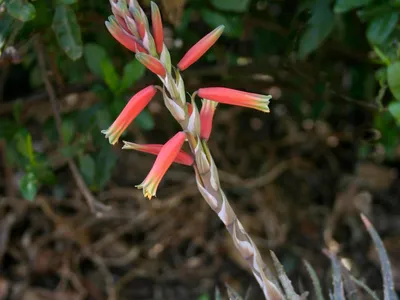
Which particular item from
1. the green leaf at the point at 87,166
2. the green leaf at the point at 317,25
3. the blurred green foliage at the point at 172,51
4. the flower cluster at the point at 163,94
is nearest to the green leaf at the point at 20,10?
the blurred green foliage at the point at 172,51

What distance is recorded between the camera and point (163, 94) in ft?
2.17

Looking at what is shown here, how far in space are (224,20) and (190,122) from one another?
0.54 metres

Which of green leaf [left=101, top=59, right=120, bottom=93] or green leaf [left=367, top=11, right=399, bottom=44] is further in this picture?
green leaf [left=101, top=59, right=120, bottom=93]

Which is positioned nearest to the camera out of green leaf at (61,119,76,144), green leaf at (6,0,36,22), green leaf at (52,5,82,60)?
green leaf at (6,0,36,22)

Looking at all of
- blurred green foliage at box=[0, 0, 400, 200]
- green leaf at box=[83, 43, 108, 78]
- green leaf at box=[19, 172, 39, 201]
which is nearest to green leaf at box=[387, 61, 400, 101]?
blurred green foliage at box=[0, 0, 400, 200]

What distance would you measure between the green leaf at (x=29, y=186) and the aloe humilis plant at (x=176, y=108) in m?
0.46

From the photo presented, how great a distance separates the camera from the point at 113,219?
1803 mm

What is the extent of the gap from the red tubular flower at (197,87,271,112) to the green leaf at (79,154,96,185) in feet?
1.87

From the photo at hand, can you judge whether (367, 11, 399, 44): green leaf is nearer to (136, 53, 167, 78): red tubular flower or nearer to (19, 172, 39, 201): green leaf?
(136, 53, 167, 78): red tubular flower

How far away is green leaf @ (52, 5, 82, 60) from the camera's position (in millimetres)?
934

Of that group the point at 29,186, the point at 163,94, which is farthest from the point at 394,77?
the point at 29,186

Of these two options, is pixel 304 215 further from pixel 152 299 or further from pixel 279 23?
pixel 279 23

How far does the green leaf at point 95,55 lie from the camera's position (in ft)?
A: 3.76

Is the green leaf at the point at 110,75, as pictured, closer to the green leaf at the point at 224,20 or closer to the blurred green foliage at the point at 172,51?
the blurred green foliage at the point at 172,51
